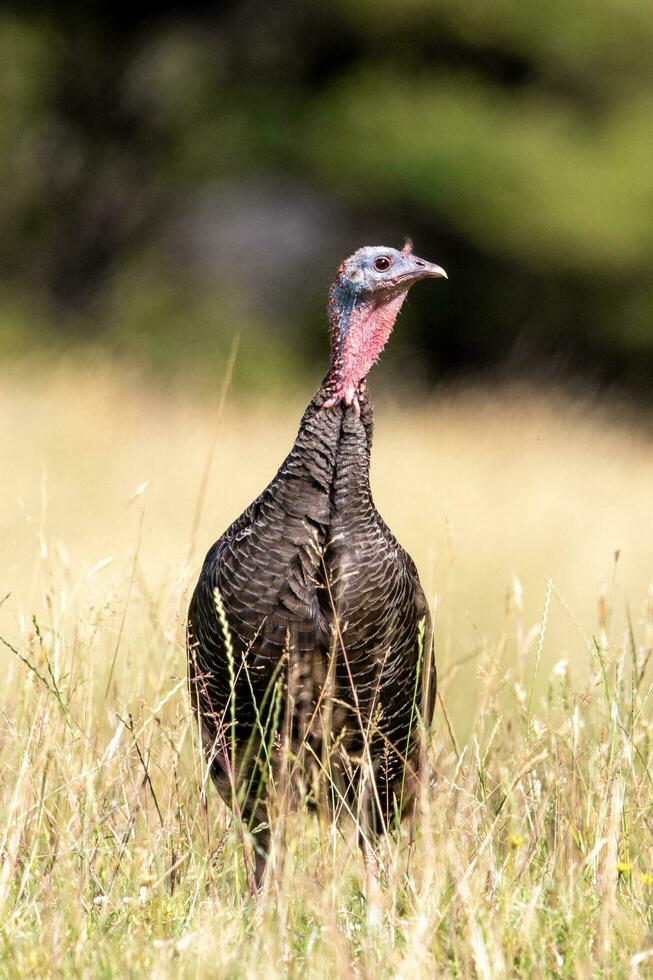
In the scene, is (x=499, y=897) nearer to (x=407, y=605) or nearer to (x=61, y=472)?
(x=407, y=605)

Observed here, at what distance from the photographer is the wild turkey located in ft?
10.1

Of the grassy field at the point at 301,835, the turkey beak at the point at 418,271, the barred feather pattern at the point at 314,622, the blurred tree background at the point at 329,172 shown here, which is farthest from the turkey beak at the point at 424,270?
the blurred tree background at the point at 329,172

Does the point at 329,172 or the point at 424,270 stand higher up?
the point at 329,172

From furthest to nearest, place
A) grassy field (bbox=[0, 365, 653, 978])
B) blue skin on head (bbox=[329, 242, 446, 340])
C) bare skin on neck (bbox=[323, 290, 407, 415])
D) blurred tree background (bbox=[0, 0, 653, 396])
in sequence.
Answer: blurred tree background (bbox=[0, 0, 653, 396])
blue skin on head (bbox=[329, 242, 446, 340])
bare skin on neck (bbox=[323, 290, 407, 415])
grassy field (bbox=[0, 365, 653, 978])

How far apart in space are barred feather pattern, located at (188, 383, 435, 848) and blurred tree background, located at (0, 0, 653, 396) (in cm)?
1096

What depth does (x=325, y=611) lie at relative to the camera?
→ 123 inches

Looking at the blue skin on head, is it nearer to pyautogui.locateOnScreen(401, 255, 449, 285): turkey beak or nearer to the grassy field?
pyautogui.locateOnScreen(401, 255, 449, 285): turkey beak

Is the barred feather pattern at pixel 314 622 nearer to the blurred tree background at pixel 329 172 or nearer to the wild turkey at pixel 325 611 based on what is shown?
the wild turkey at pixel 325 611

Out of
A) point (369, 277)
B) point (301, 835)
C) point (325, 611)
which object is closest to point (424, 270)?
point (369, 277)

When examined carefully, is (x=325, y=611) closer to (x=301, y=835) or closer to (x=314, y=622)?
(x=314, y=622)

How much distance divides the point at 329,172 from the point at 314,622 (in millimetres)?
12717

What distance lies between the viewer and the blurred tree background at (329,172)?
48.8 feet

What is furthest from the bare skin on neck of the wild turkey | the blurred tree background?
the blurred tree background

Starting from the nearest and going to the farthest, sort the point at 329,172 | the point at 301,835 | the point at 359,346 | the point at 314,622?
the point at 301,835, the point at 314,622, the point at 359,346, the point at 329,172
